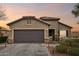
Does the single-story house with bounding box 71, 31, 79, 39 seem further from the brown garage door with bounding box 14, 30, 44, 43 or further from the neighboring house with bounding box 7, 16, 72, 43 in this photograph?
the brown garage door with bounding box 14, 30, 44, 43

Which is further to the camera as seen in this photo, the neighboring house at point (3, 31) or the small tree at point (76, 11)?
the neighboring house at point (3, 31)

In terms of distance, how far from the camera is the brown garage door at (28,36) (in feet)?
84.5

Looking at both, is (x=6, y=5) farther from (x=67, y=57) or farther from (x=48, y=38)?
(x=67, y=57)

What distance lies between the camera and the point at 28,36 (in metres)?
26.0

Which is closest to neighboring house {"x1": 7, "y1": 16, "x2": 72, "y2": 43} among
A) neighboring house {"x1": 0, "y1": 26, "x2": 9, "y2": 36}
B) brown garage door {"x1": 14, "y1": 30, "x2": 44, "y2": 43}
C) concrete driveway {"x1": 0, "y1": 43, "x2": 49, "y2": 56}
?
brown garage door {"x1": 14, "y1": 30, "x2": 44, "y2": 43}

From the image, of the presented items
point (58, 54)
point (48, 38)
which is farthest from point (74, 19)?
point (58, 54)

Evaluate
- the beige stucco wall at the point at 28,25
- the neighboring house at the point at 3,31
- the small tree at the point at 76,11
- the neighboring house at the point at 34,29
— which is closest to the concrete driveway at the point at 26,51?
the neighboring house at the point at 34,29

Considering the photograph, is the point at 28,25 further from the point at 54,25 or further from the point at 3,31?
the point at 3,31

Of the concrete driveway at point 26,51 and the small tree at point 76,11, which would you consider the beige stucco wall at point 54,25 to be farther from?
the concrete driveway at point 26,51

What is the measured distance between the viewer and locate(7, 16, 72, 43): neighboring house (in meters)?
25.9

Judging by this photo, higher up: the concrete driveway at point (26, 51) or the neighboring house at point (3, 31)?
the neighboring house at point (3, 31)

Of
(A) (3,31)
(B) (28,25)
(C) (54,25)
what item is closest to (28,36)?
(B) (28,25)

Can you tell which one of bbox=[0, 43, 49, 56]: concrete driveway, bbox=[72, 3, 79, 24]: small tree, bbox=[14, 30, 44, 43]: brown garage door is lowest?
bbox=[0, 43, 49, 56]: concrete driveway

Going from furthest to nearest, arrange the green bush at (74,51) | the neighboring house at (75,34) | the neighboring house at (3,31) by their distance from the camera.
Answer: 1. the neighboring house at (3,31)
2. the neighboring house at (75,34)
3. the green bush at (74,51)
